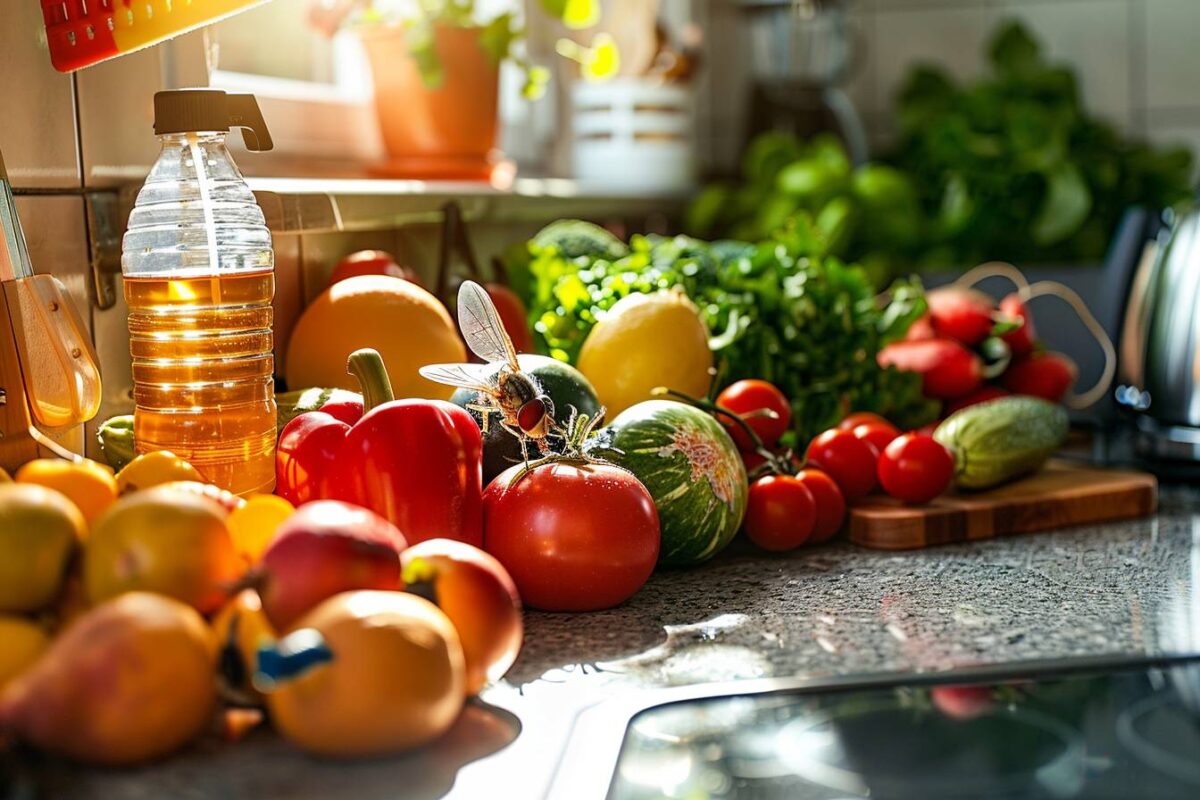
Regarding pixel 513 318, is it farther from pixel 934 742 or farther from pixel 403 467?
pixel 934 742

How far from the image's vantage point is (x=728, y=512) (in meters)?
0.97

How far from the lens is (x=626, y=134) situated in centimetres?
218

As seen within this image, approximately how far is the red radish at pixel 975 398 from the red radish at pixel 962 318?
0.21 ft

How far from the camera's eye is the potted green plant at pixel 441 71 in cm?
161

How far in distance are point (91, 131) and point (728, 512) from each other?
0.57 m

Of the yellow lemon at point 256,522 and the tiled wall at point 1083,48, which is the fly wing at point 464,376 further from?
the tiled wall at point 1083,48

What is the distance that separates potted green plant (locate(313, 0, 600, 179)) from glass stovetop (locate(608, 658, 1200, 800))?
3.56 feet

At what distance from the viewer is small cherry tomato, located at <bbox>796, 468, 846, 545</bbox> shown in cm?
105

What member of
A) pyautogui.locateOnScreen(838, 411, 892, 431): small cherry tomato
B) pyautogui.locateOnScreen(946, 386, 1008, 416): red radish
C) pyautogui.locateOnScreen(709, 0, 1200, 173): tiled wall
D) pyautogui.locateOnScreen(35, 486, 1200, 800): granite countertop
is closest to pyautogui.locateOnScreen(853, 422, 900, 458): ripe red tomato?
pyautogui.locateOnScreen(838, 411, 892, 431): small cherry tomato

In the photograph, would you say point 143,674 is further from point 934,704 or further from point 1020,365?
point 1020,365

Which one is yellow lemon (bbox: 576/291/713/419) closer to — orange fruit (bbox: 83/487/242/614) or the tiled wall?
orange fruit (bbox: 83/487/242/614)

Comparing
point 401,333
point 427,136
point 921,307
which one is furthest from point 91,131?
point 921,307

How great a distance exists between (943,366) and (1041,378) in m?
0.13

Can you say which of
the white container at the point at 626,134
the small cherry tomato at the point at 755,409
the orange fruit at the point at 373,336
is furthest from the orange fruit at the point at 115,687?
the white container at the point at 626,134
